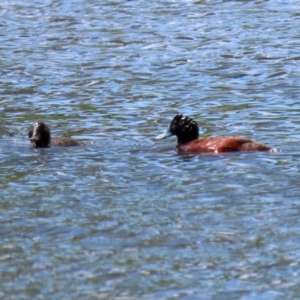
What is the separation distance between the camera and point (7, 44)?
23.9 metres

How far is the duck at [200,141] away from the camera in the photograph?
13766 mm

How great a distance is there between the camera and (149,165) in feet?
44.0

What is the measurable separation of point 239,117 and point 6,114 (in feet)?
10.6

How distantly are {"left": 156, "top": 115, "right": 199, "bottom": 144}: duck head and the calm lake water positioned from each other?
199 mm

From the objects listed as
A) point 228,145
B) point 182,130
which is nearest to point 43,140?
point 182,130

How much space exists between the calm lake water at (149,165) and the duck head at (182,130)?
0.65 ft

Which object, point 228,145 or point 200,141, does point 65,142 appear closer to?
point 200,141

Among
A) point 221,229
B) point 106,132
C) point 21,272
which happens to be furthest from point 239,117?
point 21,272

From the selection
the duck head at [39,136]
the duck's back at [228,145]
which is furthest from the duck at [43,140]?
the duck's back at [228,145]

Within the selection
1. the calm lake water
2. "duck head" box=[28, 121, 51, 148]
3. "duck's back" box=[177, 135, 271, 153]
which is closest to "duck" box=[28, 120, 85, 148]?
"duck head" box=[28, 121, 51, 148]

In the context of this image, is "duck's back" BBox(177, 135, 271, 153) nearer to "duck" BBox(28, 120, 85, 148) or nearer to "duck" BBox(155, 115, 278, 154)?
"duck" BBox(155, 115, 278, 154)

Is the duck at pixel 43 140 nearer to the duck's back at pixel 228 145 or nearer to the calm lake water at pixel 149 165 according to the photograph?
the calm lake water at pixel 149 165

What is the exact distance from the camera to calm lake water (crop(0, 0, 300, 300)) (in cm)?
948

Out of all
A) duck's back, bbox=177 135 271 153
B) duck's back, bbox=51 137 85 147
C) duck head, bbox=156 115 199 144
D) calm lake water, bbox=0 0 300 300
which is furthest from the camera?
duck head, bbox=156 115 199 144
